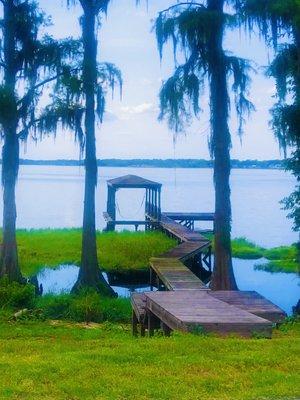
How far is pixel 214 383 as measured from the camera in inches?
217

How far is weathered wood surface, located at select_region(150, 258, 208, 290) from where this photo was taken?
14563mm

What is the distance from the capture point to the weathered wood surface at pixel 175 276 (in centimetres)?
1456

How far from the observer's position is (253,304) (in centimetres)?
1057

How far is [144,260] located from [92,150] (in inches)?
312

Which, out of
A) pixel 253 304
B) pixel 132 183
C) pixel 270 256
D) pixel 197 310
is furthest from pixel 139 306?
pixel 132 183

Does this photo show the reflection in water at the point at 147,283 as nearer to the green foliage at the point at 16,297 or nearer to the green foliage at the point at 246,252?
the green foliage at the point at 16,297

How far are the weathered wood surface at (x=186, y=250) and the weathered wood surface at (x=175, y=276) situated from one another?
97 centimetres

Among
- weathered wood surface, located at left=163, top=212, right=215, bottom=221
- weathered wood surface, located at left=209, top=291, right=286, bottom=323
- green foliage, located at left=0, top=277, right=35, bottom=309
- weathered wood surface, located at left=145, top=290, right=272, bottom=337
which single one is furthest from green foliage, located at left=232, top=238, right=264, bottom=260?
weathered wood surface, located at left=145, top=290, right=272, bottom=337

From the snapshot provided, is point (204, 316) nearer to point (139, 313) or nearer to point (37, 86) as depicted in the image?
point (139, 313)

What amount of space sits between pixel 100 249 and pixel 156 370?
74.3 feet

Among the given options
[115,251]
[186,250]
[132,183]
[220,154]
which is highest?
[220,154]

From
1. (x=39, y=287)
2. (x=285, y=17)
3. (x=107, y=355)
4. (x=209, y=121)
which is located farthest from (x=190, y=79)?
(x=107, y=355)

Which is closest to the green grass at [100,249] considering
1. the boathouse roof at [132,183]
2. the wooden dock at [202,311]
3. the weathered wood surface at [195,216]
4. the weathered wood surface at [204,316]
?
the boathouse roof at [132,183]

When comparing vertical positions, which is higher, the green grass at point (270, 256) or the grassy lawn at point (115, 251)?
the grassy lawn at point (115, 251)
